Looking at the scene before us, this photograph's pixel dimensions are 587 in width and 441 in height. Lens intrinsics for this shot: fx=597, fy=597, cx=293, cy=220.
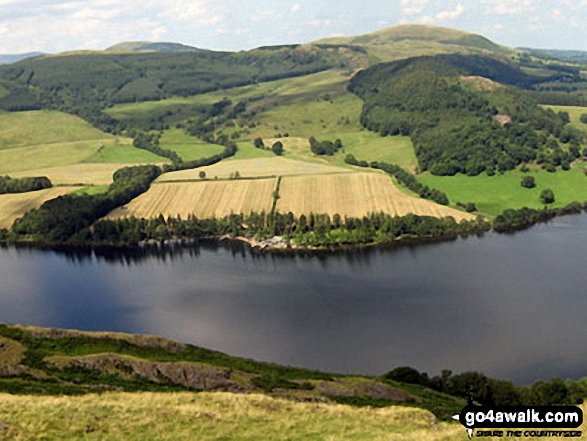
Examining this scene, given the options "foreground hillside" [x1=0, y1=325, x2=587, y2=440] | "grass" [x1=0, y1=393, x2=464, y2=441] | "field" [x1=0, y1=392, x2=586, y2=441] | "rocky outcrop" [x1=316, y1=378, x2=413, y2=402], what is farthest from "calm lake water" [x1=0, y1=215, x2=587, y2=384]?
"field" [x1=0, y1=392, x2=586, y2=441]

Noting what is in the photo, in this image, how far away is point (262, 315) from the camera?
148750 millimetres

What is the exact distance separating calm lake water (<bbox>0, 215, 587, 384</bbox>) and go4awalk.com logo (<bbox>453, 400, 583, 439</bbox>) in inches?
2323

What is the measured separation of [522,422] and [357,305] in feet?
306

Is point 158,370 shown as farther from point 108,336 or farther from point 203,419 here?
point 203,419

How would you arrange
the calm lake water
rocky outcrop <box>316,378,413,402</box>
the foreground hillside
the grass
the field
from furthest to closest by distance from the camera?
the calm lake water
rocky outcrop <box>316,378,413,402</box>
the foreground hillside
the grass
the field

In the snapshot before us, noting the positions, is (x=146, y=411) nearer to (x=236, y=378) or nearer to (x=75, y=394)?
(x=75, y=394)

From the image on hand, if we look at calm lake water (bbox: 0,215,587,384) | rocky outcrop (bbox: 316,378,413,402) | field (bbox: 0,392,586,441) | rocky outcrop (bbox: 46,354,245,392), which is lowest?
calm lake water (bbox: 0,215,587,384)

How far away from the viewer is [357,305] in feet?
500

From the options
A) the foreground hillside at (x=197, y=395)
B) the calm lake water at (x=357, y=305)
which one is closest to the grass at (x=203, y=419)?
the foreground hillside at (x=197, y=395)

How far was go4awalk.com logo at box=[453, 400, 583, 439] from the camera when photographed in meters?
57.9

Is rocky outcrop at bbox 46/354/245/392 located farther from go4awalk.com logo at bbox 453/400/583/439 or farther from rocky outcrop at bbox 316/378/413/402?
go4awalk.com logo at bbox 453/400/583/439

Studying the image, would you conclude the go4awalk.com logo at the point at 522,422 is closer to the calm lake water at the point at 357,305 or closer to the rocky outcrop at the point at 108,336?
the rocky outcrop at the point at 108,336

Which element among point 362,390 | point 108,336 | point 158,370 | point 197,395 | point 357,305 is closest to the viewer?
point 197,395

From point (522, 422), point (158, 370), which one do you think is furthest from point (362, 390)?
point (522, 422)
